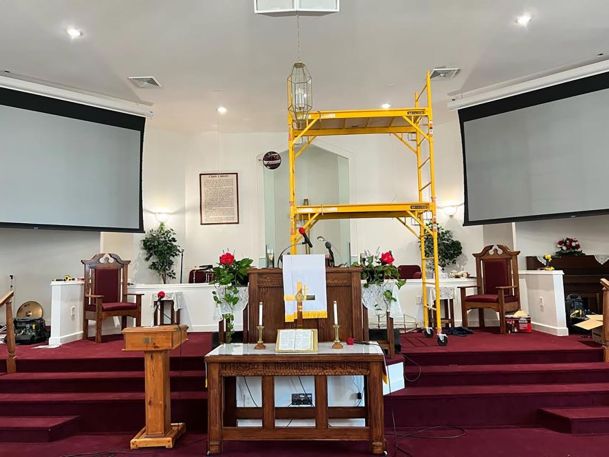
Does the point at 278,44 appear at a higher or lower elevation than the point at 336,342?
higher

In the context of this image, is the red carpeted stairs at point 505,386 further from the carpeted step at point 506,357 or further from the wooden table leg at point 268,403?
the wooden table leg at point 268,403

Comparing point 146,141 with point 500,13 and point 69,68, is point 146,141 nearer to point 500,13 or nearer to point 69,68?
point 69,68

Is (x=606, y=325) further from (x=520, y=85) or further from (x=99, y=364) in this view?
(x=99, y=364)

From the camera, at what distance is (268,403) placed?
10.5 feet

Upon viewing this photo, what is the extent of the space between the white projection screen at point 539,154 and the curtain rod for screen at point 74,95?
5181 mm

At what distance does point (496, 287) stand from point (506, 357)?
1.77 m

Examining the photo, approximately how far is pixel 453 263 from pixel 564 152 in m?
2.64

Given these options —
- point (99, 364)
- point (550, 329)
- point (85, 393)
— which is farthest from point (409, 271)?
point (85, 393)

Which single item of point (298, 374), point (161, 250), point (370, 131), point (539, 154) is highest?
point (370, 131)

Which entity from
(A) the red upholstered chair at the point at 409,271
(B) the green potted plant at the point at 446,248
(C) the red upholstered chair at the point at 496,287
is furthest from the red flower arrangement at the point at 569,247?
(A) the red upholstered chair at the point at 409,271

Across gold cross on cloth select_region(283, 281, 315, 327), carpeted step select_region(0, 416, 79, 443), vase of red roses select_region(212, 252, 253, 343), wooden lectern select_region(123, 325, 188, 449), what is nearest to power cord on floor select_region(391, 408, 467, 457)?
gold cross on cloth select_region(283, 281, 315, 327)

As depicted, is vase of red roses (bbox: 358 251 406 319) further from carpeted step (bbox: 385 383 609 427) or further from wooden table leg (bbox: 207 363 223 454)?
wooden table leg (bbox: 207 363 223 454)

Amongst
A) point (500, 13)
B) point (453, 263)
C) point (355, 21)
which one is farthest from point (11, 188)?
point (453, 263)

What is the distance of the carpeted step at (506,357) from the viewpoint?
14.1 feet
